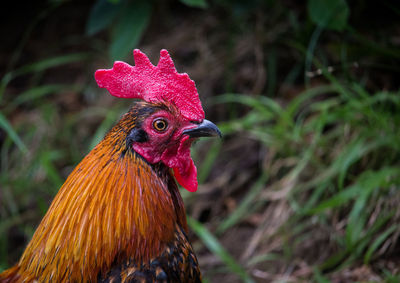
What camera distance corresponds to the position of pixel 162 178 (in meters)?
1.80

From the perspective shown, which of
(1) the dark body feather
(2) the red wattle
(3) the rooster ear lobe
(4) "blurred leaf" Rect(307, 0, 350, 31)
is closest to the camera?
(1) the dark body feather

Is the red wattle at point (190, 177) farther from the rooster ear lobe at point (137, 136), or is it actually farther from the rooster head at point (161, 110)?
the rooster ear lobe at point (137, 136)

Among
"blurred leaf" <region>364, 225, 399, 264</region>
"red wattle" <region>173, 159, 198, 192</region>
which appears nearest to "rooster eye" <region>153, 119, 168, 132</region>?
"red wattle" <region>173, 159, 198, 192</region>

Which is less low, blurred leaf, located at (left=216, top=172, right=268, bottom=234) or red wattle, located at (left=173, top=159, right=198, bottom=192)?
red wattle, located at (left=173, top=159, right=198, bottom=192)

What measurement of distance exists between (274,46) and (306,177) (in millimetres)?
1604

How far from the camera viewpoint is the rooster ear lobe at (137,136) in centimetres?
171

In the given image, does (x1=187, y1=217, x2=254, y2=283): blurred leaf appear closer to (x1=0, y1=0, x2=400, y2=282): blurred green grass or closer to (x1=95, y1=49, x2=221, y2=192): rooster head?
(x1=0, y1=0, x2=400, y2=282): blurred green grass

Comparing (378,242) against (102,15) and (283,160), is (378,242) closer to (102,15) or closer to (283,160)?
(283,160)

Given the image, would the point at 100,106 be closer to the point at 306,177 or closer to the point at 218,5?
the point at 218,5

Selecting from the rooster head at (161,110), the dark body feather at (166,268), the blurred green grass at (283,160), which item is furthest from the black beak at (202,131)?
the blurred green grass at (283,160)

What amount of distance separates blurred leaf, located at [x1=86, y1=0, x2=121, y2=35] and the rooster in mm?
1781

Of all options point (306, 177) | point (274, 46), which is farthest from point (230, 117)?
point (306, 177)

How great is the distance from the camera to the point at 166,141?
5.72 ft

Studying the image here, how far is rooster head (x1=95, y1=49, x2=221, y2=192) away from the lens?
1723mm
